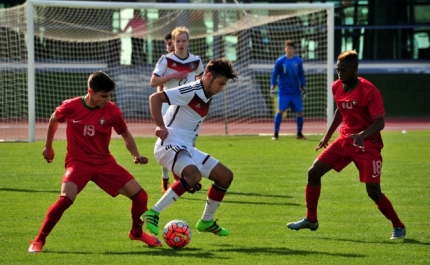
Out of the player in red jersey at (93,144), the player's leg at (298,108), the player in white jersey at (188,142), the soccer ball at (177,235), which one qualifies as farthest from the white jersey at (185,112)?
the player's leg at (298,108)

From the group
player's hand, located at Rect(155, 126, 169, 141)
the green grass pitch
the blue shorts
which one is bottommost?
the green grass pitch

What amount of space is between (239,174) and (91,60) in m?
10.5

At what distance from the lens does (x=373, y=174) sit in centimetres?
793

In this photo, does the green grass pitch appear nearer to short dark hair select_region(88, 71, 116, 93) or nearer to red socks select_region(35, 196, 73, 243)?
red socks select_region(35, 196, 73, 243)

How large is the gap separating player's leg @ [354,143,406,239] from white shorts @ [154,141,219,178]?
137cm

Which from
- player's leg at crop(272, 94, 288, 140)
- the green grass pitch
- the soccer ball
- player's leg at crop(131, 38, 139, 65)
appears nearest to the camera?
the green grass pitch

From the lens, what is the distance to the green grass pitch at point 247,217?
7055mm

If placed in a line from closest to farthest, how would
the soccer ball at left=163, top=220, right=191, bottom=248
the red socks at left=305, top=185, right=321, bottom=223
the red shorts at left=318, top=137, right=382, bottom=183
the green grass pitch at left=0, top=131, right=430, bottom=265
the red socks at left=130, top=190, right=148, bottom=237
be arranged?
the green grass pitch at left=0, top=131, right=430, bottom=265 < the soccer ball at left=163, top=220, right=191, bottom=248 < the red socks at left=130, top=190, right=148, bottom=237 < the red shorts at left=318, top=137, right=382, bottom=183 < the red socks at left=305, top=185, right=321, bottom=223

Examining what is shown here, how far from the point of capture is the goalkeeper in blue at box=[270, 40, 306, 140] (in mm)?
18594

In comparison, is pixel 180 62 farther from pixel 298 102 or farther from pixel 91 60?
pixel 91 60

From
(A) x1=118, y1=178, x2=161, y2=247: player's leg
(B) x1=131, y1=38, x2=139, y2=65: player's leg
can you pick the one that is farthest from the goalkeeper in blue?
(A) x1=118, y1=178, x2=161, y2=247: player's leg

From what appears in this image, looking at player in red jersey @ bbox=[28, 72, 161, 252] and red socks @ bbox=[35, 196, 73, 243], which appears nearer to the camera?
red socks @ bbox=[35, 196, 73, 243]

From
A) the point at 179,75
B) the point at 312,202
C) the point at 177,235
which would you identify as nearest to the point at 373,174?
the point at 312,202

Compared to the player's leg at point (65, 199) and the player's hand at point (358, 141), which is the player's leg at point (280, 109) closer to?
the player's hand at point (358, 141)
